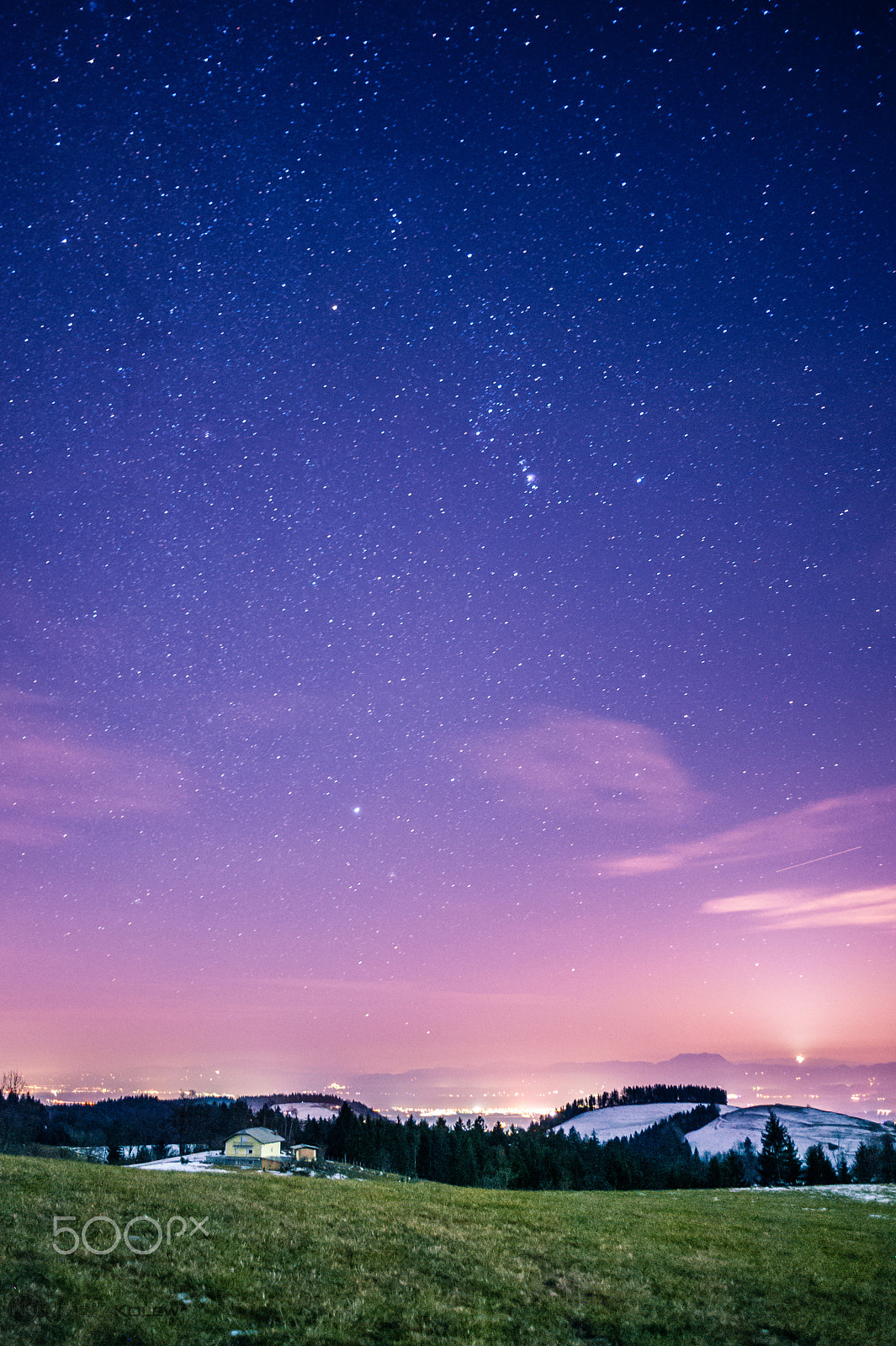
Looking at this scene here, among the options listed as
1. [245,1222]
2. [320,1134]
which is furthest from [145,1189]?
[320,1134]

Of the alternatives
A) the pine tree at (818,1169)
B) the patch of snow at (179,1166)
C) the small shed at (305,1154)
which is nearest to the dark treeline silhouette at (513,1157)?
the pine tree at (818,1169)

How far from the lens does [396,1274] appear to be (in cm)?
1481

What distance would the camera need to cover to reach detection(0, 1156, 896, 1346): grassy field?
11258mm

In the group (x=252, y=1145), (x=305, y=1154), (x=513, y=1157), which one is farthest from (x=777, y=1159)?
(x=252, y=1145)

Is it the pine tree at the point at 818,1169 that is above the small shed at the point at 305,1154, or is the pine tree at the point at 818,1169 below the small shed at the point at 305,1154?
below

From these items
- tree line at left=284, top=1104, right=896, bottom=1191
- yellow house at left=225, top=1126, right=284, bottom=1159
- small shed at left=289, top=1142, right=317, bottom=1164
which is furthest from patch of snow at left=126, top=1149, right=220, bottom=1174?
tree line at left=284, top=1104, right=896, bottom=1191

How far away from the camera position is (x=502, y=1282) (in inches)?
594

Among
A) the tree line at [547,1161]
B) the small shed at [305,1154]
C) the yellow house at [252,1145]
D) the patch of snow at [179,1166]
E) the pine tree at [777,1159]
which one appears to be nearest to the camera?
the patch of snow at [179,1166]

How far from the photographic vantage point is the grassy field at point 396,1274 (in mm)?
11258

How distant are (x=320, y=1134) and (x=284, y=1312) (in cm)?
15986

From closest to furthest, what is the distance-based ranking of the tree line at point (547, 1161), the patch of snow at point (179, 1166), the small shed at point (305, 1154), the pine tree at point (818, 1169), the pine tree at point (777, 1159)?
the patch of snow at point (179, 1166), the small shed at point (305, 1154), the pine tree at point (818, 1169), the pine tree at point (777, 1159), the tree line at point (547, 1161)

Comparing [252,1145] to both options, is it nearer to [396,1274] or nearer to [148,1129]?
[396,1274]

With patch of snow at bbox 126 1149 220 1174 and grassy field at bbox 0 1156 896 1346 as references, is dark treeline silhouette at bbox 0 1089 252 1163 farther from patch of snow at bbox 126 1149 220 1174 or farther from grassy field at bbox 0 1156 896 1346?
grassy field at bbox 0 1156 896 1346

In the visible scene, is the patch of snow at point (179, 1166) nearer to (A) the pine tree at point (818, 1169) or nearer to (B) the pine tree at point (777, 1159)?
(B) the pine tree at point (777, 1159)
